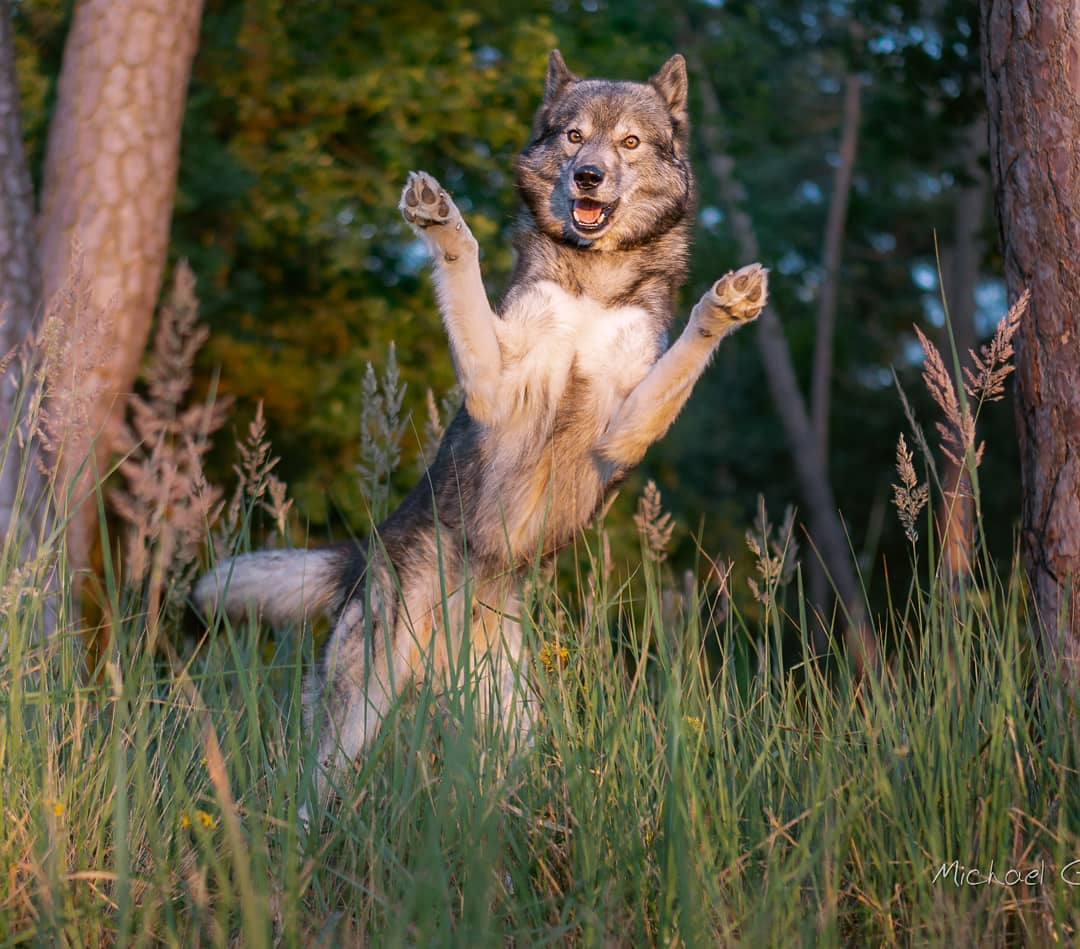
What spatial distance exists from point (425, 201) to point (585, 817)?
6.28 feet

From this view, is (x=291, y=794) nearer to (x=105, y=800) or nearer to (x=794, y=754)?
(x=105, y=800)

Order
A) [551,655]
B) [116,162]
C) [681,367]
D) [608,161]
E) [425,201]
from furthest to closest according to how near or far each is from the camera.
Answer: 1. [116,162]
2. [608,161]
3. [681,367]
4. [425,201]
5. [551,655]

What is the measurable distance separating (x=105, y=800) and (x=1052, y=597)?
266cm

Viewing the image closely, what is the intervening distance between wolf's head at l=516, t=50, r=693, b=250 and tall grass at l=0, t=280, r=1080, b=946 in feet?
5.96

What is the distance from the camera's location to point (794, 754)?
2953mm

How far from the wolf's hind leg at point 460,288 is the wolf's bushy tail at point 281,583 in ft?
2.75

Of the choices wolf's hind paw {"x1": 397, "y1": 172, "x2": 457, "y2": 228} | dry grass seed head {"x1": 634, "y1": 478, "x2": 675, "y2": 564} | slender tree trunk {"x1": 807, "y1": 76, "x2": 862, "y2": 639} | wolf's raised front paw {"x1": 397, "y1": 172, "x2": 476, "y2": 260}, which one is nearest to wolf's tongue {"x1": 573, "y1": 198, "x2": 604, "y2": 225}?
wolf's raised front paw {"x1": 397, "y1": 172, "x2": 476, "y2": 260}

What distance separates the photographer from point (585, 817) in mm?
2576

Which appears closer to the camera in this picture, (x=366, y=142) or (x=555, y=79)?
(x=555, y=79)

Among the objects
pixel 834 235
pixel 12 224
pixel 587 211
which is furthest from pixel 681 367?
pixel 834 235

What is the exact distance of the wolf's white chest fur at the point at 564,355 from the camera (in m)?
3.99

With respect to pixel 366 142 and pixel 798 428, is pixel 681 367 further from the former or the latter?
pixel 798 428

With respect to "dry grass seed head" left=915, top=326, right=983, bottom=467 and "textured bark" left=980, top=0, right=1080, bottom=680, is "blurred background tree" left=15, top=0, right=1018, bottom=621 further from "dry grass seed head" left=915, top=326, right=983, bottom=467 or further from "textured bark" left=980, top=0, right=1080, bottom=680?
"dry grass seed head" left=915, top=326, right=983, bottom=467

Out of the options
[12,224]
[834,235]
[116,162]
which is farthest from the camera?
[834,235]
